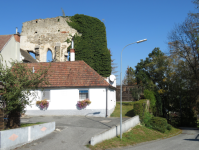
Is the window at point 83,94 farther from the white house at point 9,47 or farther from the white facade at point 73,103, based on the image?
the white house at point 9,47

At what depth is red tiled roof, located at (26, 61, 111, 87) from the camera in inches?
824

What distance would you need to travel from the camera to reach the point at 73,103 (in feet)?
68.7

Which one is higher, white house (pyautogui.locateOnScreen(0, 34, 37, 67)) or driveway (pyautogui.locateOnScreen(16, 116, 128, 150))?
white house (pyautogui.locateOnScreen(0, 34, 37, 67))

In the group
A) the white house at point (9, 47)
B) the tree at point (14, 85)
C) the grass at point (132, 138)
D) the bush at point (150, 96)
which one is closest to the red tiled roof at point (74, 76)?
the white house at point (9, 47)

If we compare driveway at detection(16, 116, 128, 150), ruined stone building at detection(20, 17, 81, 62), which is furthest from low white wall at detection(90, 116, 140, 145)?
ruined stone building at detection(20, 17, 81, 62)

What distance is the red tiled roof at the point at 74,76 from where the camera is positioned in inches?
824

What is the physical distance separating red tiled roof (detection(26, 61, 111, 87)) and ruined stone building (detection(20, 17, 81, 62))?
26.2ft

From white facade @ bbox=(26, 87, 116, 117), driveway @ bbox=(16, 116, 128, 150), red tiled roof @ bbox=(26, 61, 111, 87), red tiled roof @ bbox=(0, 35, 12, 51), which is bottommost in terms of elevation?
driveway @ bbox=(16, 116, 128, 150)

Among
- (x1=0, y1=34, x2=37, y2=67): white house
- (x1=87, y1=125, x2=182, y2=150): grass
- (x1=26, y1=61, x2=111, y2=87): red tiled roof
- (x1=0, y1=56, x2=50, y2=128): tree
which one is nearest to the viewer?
(x1=0, y1=56, x2=50, y2=128): tree

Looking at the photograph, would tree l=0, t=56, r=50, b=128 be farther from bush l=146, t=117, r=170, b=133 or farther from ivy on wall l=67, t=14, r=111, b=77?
ivy on wall l=67, t=14, r=111, b=77

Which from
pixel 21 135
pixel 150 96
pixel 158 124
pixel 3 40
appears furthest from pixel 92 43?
pixel 21 135

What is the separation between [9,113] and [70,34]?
65.2 feet

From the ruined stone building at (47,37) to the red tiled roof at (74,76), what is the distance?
800 centimetres

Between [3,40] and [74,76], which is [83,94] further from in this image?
[3,40]
